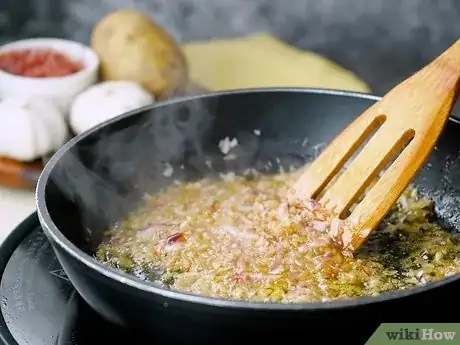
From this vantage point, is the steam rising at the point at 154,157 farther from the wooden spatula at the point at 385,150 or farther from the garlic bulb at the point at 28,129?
the garlic bulb at the point at 28,129

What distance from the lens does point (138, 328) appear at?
87cm

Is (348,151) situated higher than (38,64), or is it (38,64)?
(348,151)

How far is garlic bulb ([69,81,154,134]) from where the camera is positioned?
1.63 metres

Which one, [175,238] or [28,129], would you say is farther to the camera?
[28,129]

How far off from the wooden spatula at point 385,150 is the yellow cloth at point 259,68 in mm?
769

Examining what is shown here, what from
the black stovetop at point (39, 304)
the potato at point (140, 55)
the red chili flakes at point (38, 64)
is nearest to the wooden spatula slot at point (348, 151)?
the black stovetop at point (39, 304)

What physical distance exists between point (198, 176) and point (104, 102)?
1.28 feet

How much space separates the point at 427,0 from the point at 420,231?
1.45m

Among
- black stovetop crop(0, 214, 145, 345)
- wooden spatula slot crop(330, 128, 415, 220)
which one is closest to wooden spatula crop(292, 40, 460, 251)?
wooden spatula slot crop(330, 128, 415, 220)

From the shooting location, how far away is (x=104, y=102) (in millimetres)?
1646

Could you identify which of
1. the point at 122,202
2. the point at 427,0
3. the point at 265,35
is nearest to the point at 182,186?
the point at 122,202

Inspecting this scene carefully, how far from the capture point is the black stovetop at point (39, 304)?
0.95m

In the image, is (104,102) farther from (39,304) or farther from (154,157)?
(39,304)

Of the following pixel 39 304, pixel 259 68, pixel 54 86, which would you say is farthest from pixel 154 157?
pixel 259 68
